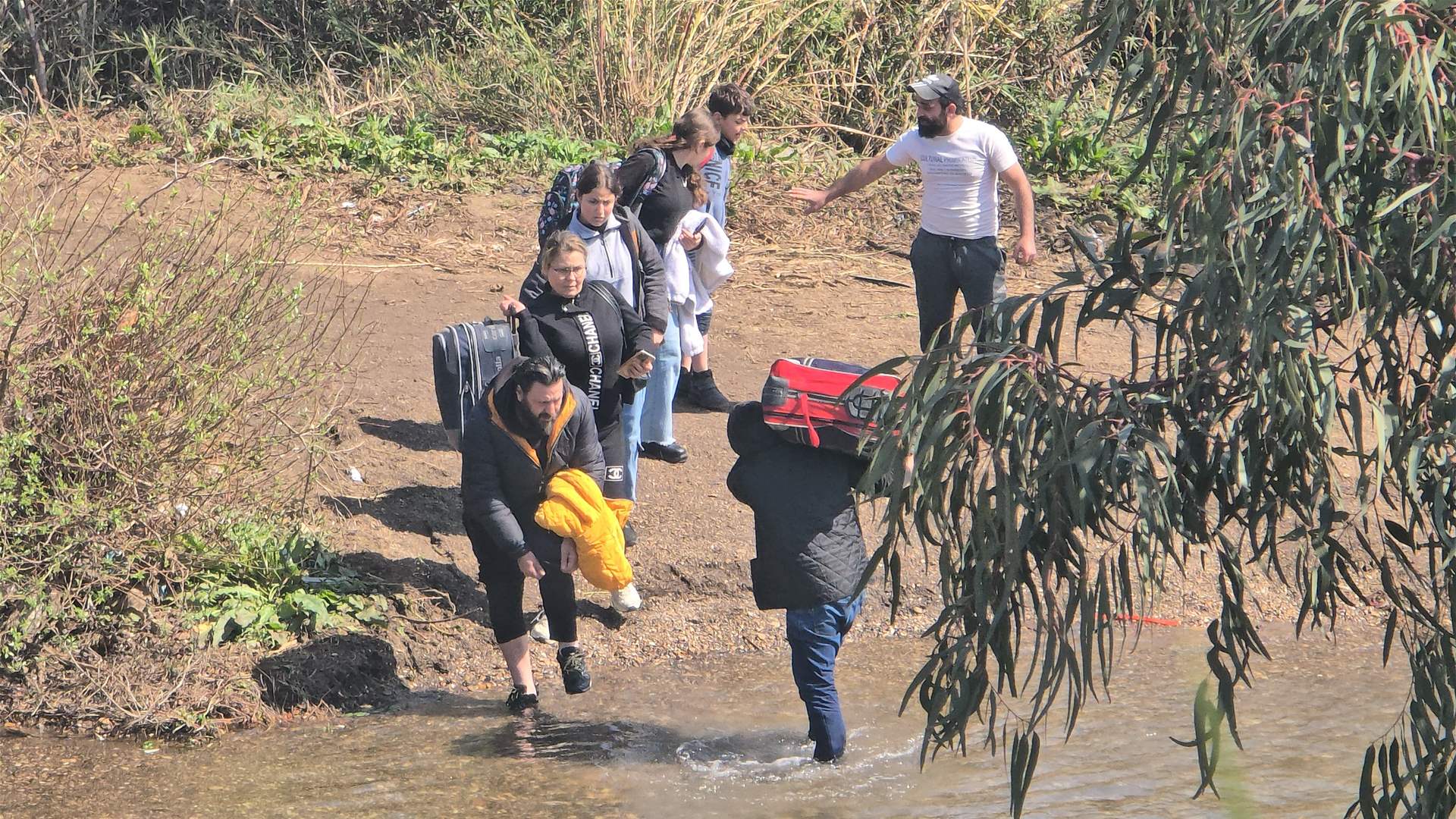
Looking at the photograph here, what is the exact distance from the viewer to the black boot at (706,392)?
854 centimetres

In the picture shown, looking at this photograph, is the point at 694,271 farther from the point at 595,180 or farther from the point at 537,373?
the point at 537,373

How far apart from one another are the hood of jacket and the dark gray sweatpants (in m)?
2.46

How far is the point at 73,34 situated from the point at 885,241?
23.8 feet

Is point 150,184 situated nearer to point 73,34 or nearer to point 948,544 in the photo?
point 73,34

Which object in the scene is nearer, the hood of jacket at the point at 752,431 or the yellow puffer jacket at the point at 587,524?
the hood of jacket at the point at 752,431

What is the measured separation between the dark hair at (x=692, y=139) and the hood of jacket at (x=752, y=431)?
2.40 metres

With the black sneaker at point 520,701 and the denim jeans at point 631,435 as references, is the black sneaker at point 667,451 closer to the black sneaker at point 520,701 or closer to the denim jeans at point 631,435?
the denim jeans at point 631,435

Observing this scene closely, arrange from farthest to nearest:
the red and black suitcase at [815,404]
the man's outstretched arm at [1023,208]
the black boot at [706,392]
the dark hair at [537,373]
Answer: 1. the black boot at [706,392]
2. the man's outstretched arm at [1023,208]
3. the dark hair at [537,373]
4. the red and black suitcase at [815,404]

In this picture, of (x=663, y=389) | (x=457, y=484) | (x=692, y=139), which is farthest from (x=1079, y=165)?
(x=457, y=484)

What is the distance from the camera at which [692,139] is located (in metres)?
7.37

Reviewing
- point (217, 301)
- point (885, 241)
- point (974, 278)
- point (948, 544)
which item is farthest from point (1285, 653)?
point (885, 241)

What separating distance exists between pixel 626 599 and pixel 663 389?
1.21 m

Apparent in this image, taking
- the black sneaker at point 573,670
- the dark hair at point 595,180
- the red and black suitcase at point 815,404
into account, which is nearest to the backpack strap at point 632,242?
the dark hair at point 595,180

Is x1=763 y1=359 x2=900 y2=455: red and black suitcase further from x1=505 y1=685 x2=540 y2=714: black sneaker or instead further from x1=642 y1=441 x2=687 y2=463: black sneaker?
x1=642 y1=441 x2=687 y2=463: black sneaker
